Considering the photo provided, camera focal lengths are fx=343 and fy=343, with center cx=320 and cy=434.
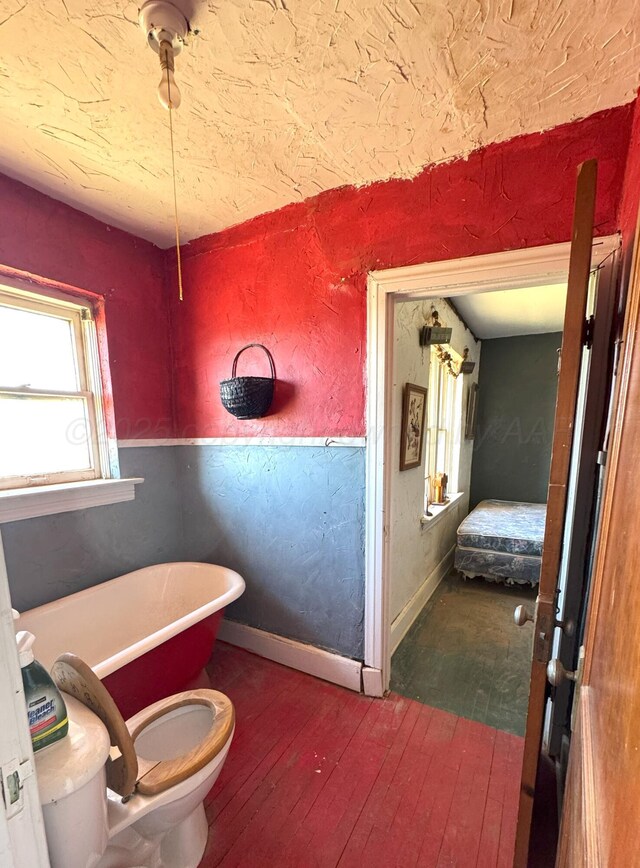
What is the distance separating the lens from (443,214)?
139cm

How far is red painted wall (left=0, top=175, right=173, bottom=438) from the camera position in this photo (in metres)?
1.50

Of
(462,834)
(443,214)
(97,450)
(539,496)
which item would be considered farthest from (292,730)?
(539,496)

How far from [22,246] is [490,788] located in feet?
9.58

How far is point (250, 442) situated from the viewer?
76.4 inches

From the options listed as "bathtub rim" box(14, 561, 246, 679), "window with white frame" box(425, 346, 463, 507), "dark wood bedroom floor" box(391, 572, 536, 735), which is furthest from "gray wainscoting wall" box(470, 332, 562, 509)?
"bathtub rim" box(14, 561, 246, 679)

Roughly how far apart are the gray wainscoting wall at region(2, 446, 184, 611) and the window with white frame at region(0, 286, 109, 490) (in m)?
0.20

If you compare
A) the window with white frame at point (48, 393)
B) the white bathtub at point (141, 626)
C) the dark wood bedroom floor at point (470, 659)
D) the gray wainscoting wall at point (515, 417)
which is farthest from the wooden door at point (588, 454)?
the gray wainscoting wall at point (515, 417)

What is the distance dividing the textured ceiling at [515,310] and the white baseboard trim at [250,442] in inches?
62.3

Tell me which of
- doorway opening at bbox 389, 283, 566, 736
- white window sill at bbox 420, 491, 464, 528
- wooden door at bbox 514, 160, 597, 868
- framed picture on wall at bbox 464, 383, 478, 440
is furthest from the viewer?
framed picture on wall at bbox 464, 383, 478, 440

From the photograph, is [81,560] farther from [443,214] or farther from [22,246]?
[443,214]

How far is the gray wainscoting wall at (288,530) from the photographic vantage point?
1725 mm

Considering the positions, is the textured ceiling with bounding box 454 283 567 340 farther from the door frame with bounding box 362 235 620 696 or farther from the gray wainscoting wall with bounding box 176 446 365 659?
the gray wainscoting wall with bounding box 176 446 365 659

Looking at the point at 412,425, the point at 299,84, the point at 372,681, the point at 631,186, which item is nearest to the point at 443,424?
the point at 412,425

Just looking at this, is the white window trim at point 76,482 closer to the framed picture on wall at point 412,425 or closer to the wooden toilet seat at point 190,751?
the wooden toilet seat at point 190,751
